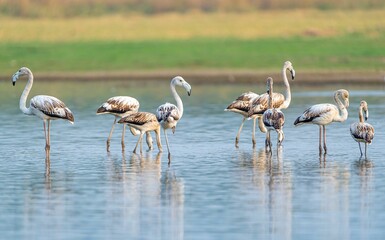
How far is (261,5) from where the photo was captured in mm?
63719

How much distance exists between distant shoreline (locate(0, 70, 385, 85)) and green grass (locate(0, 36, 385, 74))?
3.15ft

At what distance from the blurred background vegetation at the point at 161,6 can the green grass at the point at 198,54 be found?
1231cm

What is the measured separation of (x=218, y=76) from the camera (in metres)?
38.8

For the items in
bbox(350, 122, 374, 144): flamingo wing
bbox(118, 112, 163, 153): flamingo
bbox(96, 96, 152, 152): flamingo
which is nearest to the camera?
bbox(350, 122, 374, 144): flamingo wing

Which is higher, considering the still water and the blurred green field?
the blurred green field

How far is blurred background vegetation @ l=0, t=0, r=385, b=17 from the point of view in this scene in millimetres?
61906

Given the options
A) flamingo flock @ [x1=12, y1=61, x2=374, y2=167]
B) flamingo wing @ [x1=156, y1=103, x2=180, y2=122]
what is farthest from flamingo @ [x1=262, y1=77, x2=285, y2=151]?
flamingo wing @ [x1=156, y1=103, x2=180, y2=122]

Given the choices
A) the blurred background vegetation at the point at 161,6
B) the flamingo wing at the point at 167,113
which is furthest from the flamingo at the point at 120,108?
the blurred background vegetation at the point at 161,6

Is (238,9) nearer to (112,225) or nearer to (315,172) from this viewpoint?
(315,172)

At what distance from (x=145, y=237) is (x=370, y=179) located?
15.9 ft

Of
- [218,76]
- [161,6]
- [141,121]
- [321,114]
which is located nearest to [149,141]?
[141,121]

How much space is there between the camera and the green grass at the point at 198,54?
40906 millimetres

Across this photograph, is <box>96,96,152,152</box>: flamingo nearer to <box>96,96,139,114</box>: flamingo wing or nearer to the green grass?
<box>96,96,139,114</box>: flamingo wing

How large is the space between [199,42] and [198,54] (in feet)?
16.5
